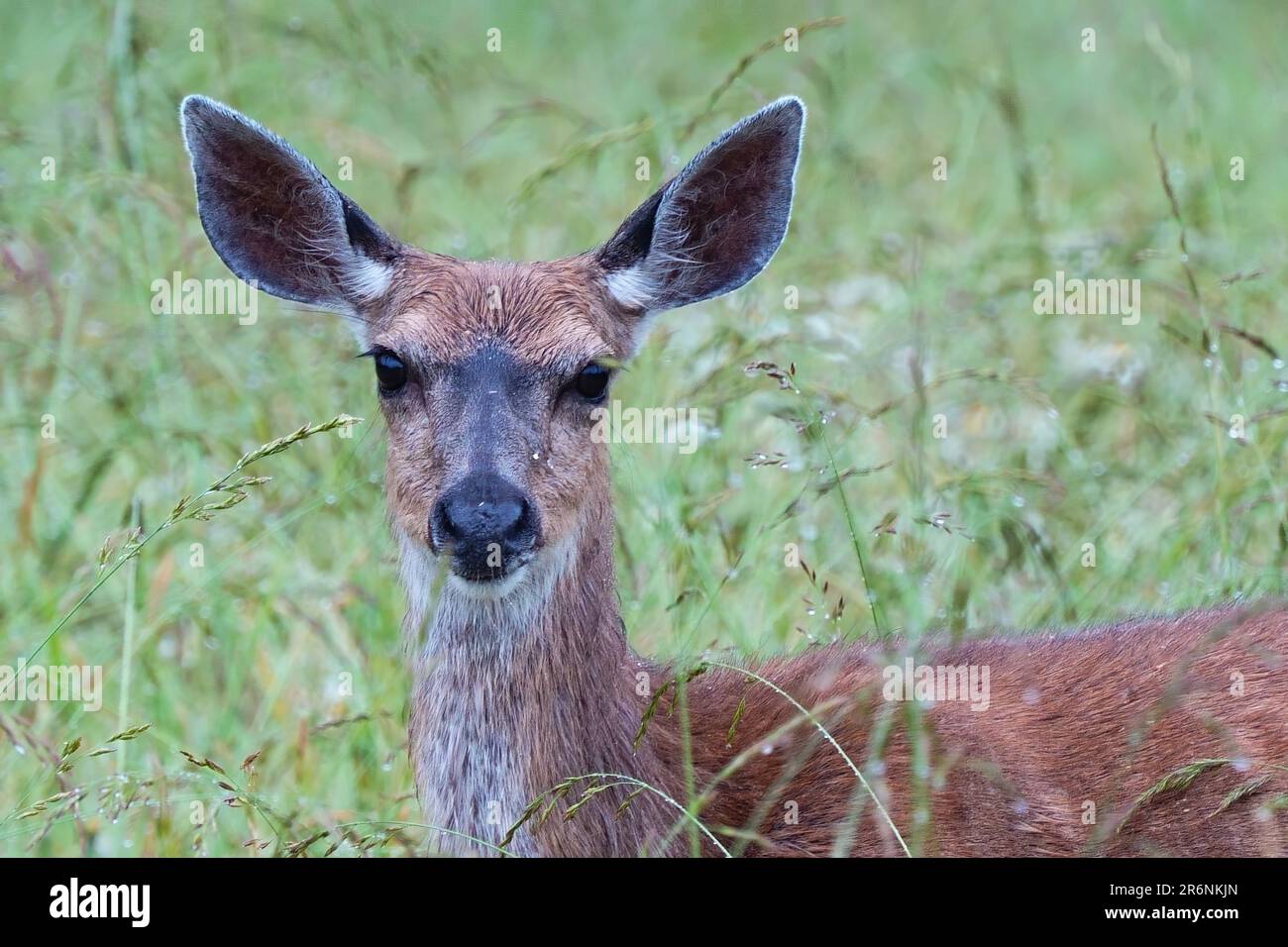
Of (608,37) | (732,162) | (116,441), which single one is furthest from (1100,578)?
(608,37)

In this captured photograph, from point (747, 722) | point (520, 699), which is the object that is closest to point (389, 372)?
point (520, 699)

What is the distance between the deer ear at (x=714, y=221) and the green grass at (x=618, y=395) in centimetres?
54

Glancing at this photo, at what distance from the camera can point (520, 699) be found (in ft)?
15.8

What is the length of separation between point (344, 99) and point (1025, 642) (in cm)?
591

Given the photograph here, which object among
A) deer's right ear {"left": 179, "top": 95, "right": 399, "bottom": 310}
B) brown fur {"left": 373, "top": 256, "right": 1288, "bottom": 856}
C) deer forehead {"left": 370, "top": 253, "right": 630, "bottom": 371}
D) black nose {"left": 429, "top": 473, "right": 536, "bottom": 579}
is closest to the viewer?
black nose {"left": 429, "top": 473, "right": 536, "bottom": 579}

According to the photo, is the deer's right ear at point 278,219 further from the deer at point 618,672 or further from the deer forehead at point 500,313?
the deer forehead at point 500,313

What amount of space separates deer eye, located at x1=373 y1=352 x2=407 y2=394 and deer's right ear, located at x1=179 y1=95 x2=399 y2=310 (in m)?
0.27

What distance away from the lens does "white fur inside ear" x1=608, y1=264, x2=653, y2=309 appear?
511cm

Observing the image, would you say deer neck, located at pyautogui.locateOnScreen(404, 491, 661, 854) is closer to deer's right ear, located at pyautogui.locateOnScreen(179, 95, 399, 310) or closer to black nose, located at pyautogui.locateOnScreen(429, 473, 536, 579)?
black nose, located at pyautogui.locateOnScreen(429, 473, 536, 579)

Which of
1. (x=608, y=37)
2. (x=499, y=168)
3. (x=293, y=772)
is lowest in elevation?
(x=293, y=772)

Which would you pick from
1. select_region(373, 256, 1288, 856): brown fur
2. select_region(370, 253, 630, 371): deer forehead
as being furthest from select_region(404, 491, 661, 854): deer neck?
select_region(370, 253, 630, 371): deer forehead

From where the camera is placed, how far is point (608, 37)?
11.8m

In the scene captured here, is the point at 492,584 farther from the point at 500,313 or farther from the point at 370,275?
the point at 370,275
